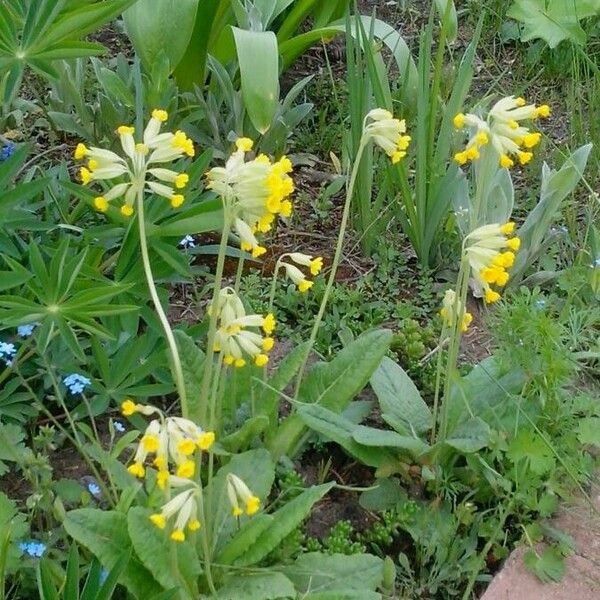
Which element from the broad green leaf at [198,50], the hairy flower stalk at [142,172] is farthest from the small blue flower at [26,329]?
the broad green leaf at [198,50]

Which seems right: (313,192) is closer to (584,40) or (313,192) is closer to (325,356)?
(325,356)

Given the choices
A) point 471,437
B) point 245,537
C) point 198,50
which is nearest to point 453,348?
point 471,437

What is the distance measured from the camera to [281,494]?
5.98 feet

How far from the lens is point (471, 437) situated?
186 centimetres

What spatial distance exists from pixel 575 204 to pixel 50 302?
1.52 m

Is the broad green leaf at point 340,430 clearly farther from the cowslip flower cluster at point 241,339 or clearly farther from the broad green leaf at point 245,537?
the cowslip flower cluster at point 241,339

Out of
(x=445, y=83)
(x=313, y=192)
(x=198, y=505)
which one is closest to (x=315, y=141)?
(x=313, y=192)

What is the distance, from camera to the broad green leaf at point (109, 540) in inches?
61.5

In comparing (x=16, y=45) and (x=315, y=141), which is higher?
(x=16, y=45)

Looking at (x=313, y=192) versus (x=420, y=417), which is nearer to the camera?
(x=420, y=417)

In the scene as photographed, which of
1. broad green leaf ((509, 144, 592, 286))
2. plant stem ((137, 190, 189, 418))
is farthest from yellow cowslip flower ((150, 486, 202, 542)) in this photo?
broad green leaf ((509, 144, 592, 286))

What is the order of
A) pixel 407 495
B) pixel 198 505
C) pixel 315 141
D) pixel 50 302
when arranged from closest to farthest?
pixel 198 505
pixel 50 302
pixel 407 495
pixel 315 141

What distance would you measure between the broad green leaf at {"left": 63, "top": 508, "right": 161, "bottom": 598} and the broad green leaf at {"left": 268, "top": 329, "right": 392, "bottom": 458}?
408mm

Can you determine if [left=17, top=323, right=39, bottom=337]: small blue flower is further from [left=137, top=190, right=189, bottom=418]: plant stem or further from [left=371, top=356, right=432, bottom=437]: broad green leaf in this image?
[left=371, top=356, right=432, bottom=437]: broad green leaf
